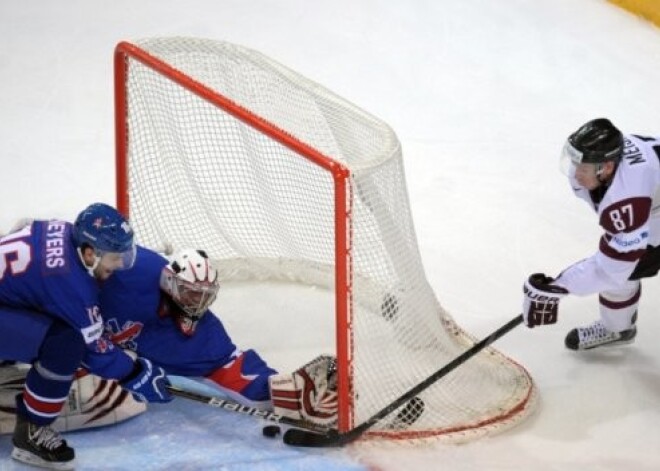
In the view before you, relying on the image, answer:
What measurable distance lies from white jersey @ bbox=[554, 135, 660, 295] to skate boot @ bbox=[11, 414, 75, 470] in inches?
56.0

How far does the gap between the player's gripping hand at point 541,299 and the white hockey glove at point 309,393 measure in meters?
0.57

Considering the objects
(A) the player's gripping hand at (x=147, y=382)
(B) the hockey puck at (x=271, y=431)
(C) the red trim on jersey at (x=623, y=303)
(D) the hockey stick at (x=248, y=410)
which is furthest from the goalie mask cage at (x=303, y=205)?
(A) the player's gripping hand at (x=147, y=382)

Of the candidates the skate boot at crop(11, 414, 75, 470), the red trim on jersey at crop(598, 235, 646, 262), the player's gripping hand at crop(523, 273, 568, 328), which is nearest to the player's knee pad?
the skate boot at crop(11, 414, 75, 470)

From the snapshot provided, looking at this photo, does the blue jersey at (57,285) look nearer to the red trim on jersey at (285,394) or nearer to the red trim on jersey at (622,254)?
the red trim on jersey at (285,394)

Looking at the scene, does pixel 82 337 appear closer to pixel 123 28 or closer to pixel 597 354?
pixel 597 354

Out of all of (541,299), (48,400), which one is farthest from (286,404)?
(541,299)

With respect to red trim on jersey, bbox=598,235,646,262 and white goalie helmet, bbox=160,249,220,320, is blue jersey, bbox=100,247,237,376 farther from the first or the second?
red trim on jersey, bbox=598,235,646,262

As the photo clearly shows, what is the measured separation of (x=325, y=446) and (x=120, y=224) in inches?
32.2

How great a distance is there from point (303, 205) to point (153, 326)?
55 centimetres

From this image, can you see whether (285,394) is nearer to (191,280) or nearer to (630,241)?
(191,280)

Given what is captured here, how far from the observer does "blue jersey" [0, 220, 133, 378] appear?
3.15 metres

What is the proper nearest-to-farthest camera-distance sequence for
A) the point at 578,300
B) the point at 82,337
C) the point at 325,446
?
the point at 82,337 → the point at 325,446 → the point at 578,300

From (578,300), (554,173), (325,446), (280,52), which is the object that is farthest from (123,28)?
(325,446)

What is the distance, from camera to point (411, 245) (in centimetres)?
340
